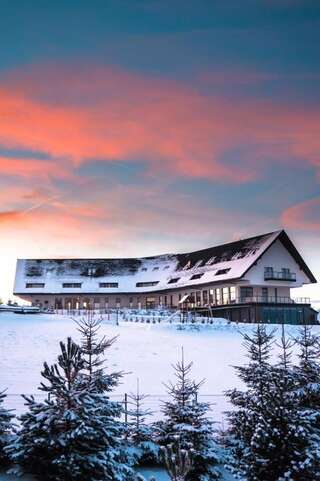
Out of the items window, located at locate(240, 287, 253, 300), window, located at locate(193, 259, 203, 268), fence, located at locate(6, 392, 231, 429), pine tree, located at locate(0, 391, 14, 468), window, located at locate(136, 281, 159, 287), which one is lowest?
fence, located at locate(6, 392, 231, 429)

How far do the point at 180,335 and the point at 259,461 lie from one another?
102ft

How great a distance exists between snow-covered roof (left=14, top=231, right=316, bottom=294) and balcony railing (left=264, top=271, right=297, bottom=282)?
3.19 meters

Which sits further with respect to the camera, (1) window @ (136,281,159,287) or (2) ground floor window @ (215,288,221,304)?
(1) window @ (136,281,159,287)

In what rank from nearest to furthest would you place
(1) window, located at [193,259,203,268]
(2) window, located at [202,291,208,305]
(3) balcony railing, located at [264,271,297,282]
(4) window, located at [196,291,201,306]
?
(3) balcony railing, located at [264,271,297,282] < (2) window, located at [202,291,208,305] < (4) window, located at [196,291,201,306] < (1) window, located at [193,259,203,268]

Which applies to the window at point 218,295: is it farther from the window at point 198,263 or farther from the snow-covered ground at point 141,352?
the snow-covered ground at point 141,352

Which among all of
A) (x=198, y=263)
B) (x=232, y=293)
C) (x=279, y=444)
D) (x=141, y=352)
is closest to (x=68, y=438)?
(x=279, y=444)

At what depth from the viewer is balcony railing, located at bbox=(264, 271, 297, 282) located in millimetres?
59219

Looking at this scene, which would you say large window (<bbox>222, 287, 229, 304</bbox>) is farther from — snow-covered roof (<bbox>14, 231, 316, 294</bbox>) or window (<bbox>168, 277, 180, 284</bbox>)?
window (<bbox>168, 277, 180, 284</bbox>)

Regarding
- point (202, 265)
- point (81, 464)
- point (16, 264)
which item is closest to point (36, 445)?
point (81, 464)

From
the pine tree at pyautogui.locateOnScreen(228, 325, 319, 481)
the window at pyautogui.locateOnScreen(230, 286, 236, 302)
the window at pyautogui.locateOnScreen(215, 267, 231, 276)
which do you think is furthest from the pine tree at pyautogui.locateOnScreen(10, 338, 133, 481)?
the window at pyautogui.locateOnScreen(215, 267, 231, 276)

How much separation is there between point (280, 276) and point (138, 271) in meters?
21.2

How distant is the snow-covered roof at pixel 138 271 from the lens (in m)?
60.8

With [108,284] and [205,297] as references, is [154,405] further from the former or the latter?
[108,284]

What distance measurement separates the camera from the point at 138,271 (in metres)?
73.5
